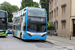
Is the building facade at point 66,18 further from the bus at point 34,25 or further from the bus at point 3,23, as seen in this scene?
the bus at point 3,23

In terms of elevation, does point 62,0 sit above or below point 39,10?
above

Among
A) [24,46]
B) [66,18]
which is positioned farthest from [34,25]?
[66,18]

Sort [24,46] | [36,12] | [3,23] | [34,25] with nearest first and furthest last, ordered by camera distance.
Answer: [24,46]
[34,25]
[36,12]
[3,23]

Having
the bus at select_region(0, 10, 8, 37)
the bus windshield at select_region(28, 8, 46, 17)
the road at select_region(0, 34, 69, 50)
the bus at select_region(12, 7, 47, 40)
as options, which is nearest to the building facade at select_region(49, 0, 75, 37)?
the bus windshield at select_region(28, 8, 46, 17)

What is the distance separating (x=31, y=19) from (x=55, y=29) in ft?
49.7

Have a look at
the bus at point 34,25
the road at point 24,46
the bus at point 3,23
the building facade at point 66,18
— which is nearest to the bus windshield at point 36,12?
the bus at point 34,25

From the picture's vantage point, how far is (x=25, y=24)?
16094 mm

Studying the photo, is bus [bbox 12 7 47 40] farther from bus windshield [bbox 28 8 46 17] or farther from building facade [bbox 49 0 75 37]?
building facade [bbox 49 0 75 37]

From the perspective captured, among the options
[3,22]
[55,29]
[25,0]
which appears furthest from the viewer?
[25,0]

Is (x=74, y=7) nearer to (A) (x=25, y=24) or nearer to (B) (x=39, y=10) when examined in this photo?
(B) (x=39, y=10)

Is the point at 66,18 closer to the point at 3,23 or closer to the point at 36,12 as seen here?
the point at 36,12

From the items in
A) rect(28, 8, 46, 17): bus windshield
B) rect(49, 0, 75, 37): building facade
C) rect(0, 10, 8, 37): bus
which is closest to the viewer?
rect(28, 8, 46, 17): bus windshield

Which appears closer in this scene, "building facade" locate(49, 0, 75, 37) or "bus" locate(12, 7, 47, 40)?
"bus" locate(12, 7, 47, 40)

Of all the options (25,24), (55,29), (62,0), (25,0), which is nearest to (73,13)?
(62,0)
